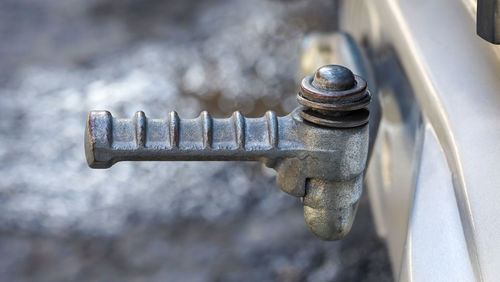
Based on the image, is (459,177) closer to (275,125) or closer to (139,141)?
(275,125)

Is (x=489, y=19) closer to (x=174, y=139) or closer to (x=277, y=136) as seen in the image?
(x=277, y=136)

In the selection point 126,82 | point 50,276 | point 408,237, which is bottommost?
point 50,276

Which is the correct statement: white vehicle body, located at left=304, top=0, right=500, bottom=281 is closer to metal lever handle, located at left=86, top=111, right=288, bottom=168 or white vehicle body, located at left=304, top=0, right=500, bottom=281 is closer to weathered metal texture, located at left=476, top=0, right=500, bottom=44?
weathered metal texture, located at left=476, top=0, right=500, bottom=44

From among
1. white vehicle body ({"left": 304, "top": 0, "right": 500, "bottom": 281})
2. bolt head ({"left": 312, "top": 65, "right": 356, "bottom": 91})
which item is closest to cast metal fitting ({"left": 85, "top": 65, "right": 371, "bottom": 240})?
bolt head ({"left": 312, "top": 65, "right": 356, "bottom": 91})

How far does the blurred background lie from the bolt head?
4.72 feet

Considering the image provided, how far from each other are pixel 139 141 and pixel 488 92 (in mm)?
479

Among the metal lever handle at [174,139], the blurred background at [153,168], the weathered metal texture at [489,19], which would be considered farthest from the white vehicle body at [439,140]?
the blurred background at [153,168]

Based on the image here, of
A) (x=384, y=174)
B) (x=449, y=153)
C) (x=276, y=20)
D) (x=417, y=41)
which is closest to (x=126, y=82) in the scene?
(x=276, y=20)

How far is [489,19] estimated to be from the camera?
0.86 m

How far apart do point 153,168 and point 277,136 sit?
78.5 inches

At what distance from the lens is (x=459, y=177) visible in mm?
854

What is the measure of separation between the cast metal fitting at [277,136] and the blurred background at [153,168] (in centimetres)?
137

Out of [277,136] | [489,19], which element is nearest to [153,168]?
[277,136]

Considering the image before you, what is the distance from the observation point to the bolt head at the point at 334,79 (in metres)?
0.88
